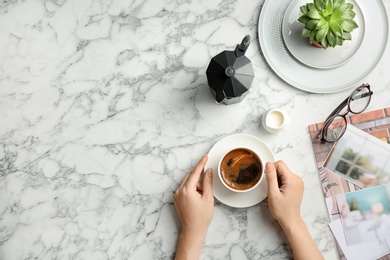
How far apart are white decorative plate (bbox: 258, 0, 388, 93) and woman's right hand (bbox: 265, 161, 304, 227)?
0.24m

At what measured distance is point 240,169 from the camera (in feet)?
3.94

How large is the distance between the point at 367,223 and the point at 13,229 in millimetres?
969

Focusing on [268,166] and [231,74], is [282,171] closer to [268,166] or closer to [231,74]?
[268,166]

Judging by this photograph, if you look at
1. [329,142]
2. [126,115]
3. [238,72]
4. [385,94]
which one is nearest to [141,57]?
[126,115]

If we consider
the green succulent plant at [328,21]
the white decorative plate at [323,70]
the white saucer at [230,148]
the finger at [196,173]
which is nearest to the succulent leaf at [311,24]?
the green succulent plant at [328,21]

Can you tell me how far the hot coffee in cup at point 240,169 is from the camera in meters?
1.19

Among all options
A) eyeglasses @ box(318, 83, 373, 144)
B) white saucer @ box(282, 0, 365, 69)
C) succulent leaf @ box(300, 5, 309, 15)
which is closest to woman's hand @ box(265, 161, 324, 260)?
eyeglasses @ box(318, 83, 373, 144)

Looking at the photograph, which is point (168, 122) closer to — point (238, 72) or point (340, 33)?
point (238, 72)

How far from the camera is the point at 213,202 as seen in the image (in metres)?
1.21

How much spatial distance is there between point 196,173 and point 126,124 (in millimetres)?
246

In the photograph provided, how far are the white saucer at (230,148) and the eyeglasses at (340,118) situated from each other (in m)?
0.16

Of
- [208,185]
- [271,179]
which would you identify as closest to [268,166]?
[271,179]

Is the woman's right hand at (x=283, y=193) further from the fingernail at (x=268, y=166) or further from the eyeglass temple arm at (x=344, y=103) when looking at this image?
the eyeglass temple arm at (x=344, y=103)

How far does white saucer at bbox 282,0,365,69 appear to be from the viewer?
48.3 inches
